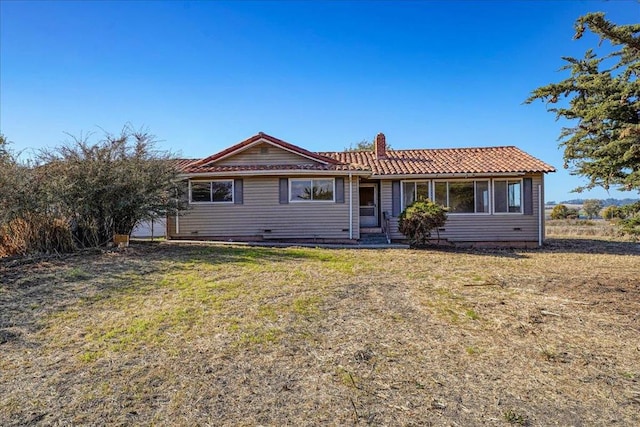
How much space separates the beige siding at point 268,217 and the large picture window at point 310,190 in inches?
8.7

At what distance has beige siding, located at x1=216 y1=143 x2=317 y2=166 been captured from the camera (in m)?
14.8

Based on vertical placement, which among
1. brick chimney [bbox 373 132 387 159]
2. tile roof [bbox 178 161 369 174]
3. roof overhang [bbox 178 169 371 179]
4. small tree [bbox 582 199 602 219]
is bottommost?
small tree [bbox 582 199 602 219]

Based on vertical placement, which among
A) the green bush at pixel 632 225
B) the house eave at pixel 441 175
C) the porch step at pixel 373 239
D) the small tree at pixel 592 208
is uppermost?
the house eave at pixel 441 175

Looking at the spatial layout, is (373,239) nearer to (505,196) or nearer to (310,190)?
(310,190)

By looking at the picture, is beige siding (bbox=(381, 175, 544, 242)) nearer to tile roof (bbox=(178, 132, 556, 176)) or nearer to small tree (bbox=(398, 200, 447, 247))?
tile roof (bbox=(178, 132, 556, 176))

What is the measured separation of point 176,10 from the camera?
35.5 feet

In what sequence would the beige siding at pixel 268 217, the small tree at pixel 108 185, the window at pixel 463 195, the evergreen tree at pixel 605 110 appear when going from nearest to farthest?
the evergreen tree at pixel 605 110, the small tree at pixel 108 185, the beige siding at pixel 268 217, the window at pixel 463 195

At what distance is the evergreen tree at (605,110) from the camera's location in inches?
239

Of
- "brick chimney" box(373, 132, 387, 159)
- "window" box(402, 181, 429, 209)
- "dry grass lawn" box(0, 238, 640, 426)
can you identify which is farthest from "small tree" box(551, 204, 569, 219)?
"dry grass lawn" box(0, 238, 640, 426)

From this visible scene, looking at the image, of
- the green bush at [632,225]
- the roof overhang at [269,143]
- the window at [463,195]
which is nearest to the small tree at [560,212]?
the window at [463,195]

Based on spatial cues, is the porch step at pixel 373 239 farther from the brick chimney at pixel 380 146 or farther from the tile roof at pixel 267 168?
the brick chimney at pixel 380 146

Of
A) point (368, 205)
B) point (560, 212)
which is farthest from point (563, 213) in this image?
point (368, 205)

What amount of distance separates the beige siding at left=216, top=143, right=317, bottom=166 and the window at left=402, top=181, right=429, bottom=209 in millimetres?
3954

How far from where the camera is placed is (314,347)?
4227mm
